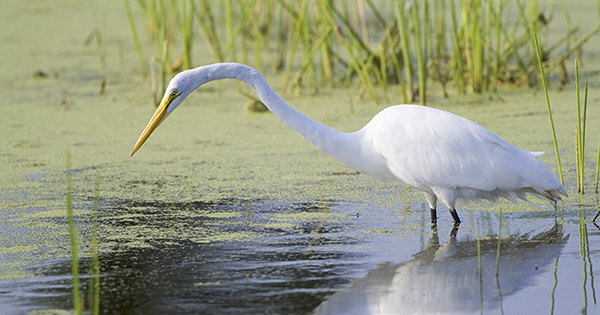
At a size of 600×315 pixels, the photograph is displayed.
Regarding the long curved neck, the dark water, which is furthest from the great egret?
the dark water

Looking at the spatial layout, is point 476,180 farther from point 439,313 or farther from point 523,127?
point 523,127

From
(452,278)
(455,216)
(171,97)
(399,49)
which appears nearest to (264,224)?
(171,97)

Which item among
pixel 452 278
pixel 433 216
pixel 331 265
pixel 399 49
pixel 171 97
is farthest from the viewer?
pixel 399 49

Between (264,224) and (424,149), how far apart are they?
2.60 ft

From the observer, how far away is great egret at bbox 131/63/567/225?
2875 mm

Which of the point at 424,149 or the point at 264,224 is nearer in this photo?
the point at 424,149

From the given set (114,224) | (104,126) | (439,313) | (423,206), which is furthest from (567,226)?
(104,126)

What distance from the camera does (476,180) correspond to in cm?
288

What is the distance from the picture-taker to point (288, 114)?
9.75ft

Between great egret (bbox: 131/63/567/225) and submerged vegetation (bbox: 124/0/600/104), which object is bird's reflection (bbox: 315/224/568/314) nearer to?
great egret (bbox: 131/63/567/225)

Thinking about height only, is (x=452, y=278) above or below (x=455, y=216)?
below

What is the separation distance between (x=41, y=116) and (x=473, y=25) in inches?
130

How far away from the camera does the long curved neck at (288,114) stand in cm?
294

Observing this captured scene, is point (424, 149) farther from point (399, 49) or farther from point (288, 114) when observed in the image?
point (399, 49)
